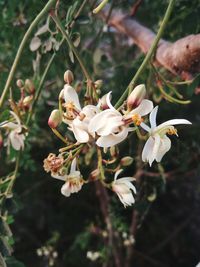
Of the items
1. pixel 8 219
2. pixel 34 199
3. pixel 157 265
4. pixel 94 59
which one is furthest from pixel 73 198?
pixel 8 219

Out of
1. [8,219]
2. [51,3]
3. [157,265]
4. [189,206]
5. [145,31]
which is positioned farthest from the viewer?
[189,206]

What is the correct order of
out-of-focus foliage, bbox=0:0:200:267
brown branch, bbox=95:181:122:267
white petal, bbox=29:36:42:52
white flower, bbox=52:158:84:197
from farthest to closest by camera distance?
brown branch, bbox=95:181:122:267 → out-of-focus foliage, bbox=0:0:200:267 → white petal, bbox=29:36:42:52 → white flower, bbox=52:158:84:197

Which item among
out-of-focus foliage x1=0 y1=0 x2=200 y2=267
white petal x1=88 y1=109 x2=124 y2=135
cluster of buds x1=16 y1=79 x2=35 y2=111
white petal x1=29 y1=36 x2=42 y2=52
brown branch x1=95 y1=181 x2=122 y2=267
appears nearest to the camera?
white petal x1=88 y1=109 x2=124 y2=135

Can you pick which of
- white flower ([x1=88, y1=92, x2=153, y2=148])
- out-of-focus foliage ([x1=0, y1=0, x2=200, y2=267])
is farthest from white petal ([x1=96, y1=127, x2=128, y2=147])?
out-of-focus foliage ([x1=0, y1=0, x2=200, y2=267])

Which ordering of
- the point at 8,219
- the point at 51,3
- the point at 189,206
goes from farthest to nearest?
the point at 189,206 → the point at 8,219 → the point at 51,3

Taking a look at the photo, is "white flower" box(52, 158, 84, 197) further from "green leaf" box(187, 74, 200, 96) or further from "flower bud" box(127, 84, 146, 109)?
"green leaf" box(187, 74, 200, 96)

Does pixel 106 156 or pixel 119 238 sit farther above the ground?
pixel 106 156

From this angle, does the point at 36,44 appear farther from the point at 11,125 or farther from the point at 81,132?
the point at 81,132

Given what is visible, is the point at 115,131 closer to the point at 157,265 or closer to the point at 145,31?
the point at 145,31
